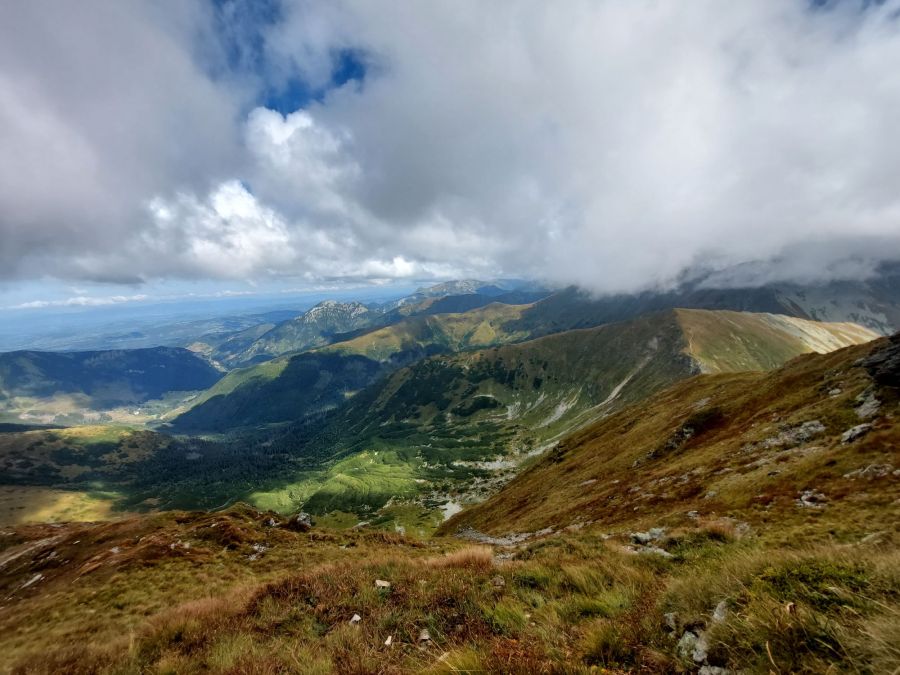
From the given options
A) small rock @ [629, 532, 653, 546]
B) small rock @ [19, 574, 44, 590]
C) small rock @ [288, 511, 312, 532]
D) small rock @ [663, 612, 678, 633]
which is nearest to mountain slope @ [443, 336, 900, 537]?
small rock @ [629, 532, 653, 546]

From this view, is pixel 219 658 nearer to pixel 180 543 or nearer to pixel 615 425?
pixel 180 543

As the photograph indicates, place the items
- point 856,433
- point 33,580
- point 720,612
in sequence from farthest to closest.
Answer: point 33,580
point 856,433
point 720,612

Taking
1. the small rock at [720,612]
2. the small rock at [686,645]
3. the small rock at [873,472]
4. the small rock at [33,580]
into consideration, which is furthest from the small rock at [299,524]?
the small rock at [873,472]

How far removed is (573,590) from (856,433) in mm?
40403

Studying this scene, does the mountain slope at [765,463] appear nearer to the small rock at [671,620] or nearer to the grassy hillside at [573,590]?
the grassy hillside at [573,590]

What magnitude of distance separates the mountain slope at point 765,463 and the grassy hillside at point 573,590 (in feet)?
0.90

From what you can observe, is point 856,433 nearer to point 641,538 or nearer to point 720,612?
point 641,538

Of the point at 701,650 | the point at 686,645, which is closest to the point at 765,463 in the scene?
the point at 686,645

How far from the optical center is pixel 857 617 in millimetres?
4289

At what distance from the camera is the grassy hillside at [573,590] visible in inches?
191

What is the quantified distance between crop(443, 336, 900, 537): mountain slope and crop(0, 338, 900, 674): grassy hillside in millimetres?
275

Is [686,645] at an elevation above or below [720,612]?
below

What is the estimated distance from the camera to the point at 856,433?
33.6 meters

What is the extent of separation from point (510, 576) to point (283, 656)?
6163mm
